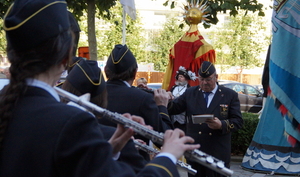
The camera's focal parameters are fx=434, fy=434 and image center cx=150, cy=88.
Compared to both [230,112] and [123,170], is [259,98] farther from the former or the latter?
[123,170]

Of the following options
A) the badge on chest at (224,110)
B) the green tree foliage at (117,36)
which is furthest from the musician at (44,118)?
the green tree foliage at (117,36)

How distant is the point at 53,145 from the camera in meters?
1.46

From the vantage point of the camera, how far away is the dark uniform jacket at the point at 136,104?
11.3 ft

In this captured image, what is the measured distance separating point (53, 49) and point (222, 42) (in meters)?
34.7

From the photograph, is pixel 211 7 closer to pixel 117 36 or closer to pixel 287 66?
pixel 287 66

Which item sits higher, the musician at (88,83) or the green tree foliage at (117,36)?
the musician at (88,83)

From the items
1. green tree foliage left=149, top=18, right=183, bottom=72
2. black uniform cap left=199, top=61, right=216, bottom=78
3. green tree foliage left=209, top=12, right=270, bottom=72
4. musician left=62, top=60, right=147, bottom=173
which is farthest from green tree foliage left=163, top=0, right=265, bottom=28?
green tree foliage left=149, top=18, right=183, bottom=72

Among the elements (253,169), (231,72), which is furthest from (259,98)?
(231,72)

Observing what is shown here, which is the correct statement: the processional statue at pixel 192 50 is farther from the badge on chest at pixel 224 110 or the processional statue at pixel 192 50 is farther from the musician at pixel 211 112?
the badge on chest at pixel 224 110

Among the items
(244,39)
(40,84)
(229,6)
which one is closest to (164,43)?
(244,39)

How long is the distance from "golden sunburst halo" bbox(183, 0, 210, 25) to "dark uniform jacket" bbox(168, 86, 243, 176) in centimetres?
354

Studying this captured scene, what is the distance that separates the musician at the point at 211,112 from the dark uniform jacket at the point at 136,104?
64.3 inches

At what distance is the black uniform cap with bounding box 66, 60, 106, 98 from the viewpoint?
2.65 m

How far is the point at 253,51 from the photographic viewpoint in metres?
34.8
